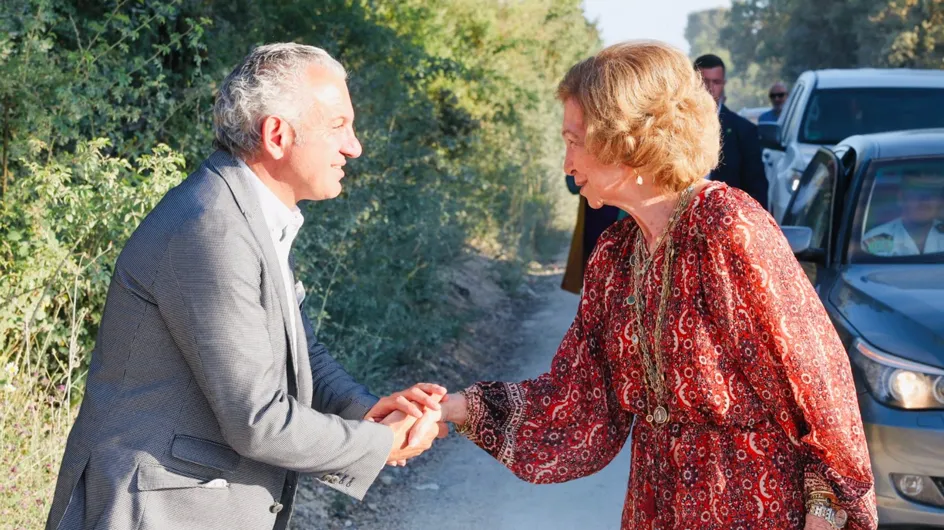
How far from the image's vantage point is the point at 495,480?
6656 millimetres

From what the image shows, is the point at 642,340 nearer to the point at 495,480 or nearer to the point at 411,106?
the point at 495,480

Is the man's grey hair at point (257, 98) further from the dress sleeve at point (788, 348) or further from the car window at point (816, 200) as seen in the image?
the car window at point (816, 200)

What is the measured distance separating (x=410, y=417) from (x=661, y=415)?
0.84 meters

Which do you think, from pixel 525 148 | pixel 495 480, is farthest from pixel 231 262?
pixel 525 148

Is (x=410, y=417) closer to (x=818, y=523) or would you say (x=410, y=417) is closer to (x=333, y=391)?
(x=333, y=391)

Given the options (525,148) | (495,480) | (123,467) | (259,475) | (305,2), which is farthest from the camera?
(525,148)

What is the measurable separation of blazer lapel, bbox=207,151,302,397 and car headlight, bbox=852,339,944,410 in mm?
2752

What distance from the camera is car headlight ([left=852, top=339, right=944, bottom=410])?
14.5ft

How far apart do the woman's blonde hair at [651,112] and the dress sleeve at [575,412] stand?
0.32 metres

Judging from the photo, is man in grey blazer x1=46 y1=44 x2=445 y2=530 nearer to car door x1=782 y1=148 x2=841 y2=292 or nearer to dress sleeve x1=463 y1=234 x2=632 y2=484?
dress sleeve x1=463 y1=234 x2=632 y2=484

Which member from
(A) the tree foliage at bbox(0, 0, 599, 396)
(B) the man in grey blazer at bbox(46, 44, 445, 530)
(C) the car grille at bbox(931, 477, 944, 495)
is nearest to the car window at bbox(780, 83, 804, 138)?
(A) the tree foliage at bbox(0, 0, 599, 396)

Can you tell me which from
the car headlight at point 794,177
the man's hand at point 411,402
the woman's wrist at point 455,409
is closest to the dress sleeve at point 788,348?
the woman's wrist at point 455,409

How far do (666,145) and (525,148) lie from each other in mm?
14595

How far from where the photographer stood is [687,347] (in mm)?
2715
